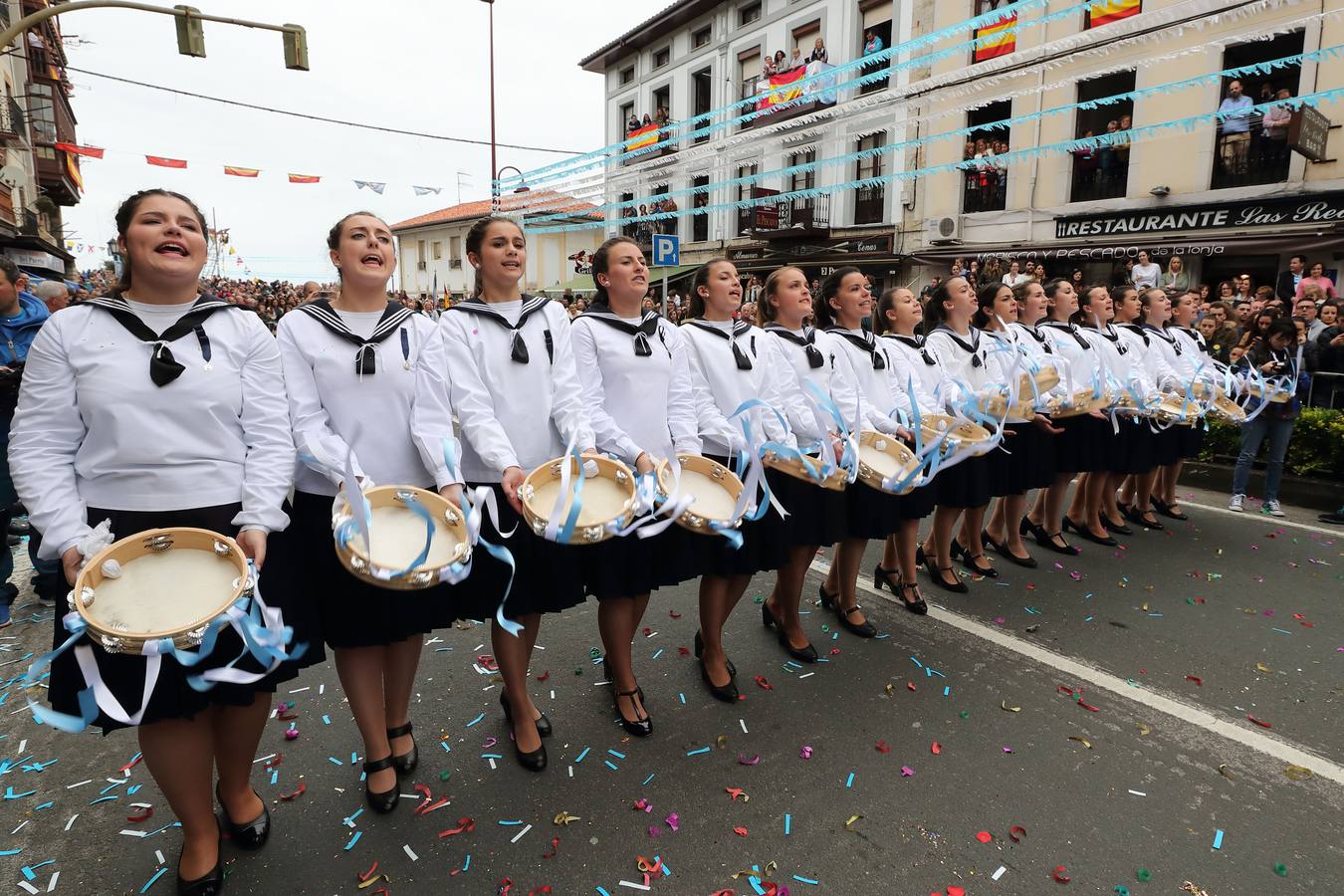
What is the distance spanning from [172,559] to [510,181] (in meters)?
14.1

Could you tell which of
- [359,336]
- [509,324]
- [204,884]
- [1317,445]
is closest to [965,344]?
[509,324]

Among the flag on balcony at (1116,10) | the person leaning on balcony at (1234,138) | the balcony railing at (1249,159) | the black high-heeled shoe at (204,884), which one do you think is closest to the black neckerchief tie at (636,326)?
the black high-heeled shoe at (204,884)

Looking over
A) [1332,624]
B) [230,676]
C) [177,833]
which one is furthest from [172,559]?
[1332,624]

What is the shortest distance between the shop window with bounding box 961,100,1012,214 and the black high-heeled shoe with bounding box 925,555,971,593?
14.8 m

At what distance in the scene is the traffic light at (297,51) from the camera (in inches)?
442

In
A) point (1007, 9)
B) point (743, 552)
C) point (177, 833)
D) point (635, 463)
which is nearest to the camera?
point (177, 833)

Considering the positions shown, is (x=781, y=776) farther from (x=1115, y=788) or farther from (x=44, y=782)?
(x=44, y=782)

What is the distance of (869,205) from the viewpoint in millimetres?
21078

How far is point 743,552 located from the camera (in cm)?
340

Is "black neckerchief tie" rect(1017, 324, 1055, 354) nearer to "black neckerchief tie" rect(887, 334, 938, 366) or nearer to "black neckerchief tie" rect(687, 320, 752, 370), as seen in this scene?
"black neckerchief tie" rect(887, 334, 938, 366)

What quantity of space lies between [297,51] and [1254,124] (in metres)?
16.1

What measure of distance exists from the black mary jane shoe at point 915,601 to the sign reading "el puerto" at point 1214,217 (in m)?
12.8

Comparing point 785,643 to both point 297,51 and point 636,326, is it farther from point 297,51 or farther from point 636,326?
point 297,51

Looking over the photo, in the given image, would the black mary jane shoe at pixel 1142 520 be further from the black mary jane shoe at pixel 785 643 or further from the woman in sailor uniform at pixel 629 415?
the woman in sailor uniform at pixel 629 415
